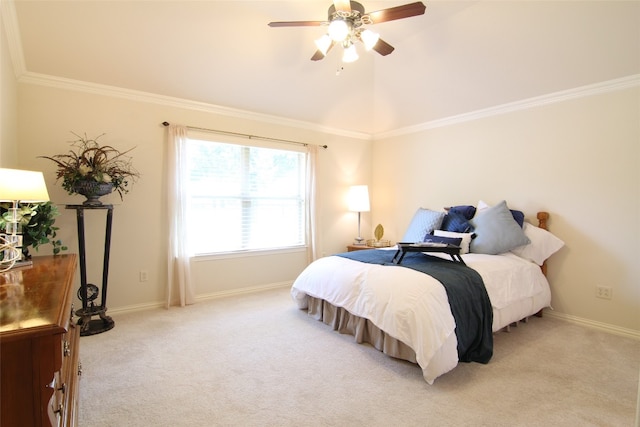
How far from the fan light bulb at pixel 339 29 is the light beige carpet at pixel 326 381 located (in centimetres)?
244

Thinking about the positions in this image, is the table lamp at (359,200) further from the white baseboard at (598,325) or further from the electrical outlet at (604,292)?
the electrical outlet at (604,292)

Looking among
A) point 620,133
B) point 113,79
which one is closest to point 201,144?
point 113,79

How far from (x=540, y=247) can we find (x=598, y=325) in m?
0.92

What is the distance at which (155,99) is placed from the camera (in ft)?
11.9

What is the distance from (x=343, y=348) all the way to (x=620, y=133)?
3.34m

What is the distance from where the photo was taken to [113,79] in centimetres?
329

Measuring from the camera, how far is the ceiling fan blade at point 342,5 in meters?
2.13

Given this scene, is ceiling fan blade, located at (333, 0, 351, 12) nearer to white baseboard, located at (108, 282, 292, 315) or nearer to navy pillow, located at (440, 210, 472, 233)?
navy pillow, located at (440, 210, 472, 233)

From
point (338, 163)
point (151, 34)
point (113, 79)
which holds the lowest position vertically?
point (338, 163)


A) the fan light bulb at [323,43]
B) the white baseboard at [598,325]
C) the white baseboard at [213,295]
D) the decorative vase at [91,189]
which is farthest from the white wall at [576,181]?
the decorative vase at [91,189]

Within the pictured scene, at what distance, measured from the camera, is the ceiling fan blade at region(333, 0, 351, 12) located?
2131mm

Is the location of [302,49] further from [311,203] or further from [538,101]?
[538,101]

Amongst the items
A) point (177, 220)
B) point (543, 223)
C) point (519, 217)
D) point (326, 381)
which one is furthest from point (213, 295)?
point (543, 223)

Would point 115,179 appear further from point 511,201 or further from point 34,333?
point 511,201
